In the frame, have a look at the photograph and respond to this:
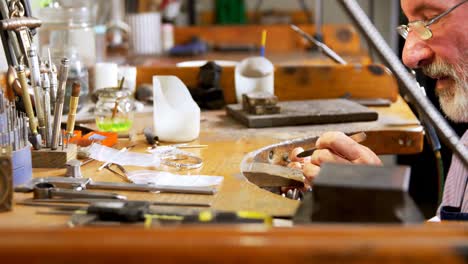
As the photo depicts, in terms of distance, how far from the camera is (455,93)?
2129 millimetres

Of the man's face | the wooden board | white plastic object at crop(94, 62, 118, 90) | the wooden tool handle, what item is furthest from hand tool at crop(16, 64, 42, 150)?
the man's face

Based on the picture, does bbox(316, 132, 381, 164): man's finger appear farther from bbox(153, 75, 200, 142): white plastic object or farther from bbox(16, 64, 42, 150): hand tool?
bbox(16, 64, 42, 150): hand tool

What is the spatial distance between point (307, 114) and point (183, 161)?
64 cm

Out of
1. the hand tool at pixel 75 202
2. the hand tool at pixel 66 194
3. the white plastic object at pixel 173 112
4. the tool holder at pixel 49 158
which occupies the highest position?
the white plastic object at pixel 173 112

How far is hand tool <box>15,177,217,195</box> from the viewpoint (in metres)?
1.58

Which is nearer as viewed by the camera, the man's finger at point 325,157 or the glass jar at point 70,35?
the man's finger at point 325,157

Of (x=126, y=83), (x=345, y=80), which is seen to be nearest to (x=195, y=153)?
(x=126, y=83)

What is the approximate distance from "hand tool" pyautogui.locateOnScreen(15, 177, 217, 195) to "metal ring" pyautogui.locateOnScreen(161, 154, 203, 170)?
0.83ft

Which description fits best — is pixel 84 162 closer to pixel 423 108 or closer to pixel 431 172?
pixel 423 108

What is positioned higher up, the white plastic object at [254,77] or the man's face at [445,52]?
the man's face at [445,52]

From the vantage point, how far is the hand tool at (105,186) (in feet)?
5.19

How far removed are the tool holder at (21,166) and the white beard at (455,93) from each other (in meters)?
1.13

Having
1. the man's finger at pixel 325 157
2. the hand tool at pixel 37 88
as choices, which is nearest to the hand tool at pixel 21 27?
the hand tool at pixel 37 88

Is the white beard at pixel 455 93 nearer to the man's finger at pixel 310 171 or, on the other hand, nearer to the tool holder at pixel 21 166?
the man's finger at pixel 310 171
